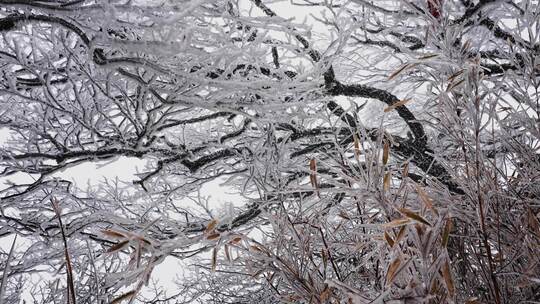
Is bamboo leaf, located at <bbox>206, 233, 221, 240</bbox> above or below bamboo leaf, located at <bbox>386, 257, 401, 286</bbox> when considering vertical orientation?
above

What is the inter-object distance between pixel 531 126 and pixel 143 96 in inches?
84.5

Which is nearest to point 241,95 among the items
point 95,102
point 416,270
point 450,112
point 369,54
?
point 95,102

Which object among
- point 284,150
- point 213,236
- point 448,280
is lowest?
point 448,280

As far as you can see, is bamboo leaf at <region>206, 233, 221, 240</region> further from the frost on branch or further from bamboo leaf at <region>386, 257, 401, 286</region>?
bamboo leaf at <region>386, 257, 401, 286</region>

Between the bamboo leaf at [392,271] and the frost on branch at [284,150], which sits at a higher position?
the frost on branch at [284,150]

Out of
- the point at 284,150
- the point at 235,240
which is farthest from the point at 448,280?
the point at 284,150

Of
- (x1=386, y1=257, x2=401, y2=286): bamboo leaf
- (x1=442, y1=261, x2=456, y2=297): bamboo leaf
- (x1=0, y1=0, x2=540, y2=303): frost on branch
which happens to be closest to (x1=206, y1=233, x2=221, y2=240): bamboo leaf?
(x1=0, y1=0, x2=540, y2=303): frost on branch

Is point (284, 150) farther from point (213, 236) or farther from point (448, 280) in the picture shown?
point (448, 280)

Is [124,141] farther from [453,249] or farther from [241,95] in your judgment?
[453,249]

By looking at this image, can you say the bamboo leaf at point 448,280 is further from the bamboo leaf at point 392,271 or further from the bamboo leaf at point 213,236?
the bamboo leaf at point 213,236

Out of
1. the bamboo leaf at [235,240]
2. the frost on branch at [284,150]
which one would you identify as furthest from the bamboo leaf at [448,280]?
the bamboo leaf at [235,240]

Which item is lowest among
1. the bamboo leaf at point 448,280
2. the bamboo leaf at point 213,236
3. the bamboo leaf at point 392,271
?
the bamboo leaf at point 448,280

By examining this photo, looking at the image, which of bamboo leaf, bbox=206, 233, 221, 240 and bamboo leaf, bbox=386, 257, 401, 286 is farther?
bamboo leaf, bbox=206, 233, 221, 240

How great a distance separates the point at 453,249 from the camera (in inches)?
62.6
